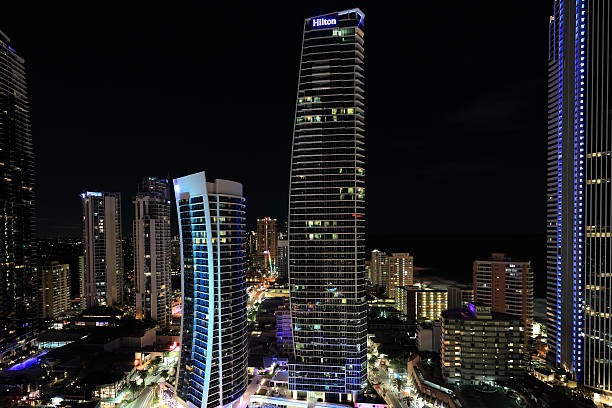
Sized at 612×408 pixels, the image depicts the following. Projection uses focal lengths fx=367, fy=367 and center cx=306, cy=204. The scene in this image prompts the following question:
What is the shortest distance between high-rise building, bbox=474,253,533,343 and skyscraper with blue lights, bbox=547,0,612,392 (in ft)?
68.6

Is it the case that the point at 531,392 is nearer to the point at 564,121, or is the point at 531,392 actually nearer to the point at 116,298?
the point at 564,121

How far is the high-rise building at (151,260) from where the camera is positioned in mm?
107500

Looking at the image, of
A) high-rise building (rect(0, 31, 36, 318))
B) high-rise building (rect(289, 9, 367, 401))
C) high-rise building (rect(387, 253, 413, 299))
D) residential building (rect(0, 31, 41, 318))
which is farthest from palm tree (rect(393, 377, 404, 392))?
residential building (rect(0, 31, 41, 318))

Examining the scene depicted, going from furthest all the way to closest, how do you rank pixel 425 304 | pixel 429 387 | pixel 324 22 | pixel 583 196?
pixel 425 304 < pixel 583 196 < pixel 429 387 < pixel 324 22

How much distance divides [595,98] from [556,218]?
74.5 feet

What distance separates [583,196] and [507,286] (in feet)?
120

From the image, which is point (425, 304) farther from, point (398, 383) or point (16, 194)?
point (16, 194)

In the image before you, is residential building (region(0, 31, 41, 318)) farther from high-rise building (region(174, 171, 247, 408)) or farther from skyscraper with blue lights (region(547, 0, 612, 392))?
skyscraper with blue lights (region(547, 0, 612, 392))

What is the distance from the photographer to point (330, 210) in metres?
59.5

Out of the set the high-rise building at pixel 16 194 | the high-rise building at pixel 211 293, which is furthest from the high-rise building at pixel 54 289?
the high-rise building at pixel 211 293

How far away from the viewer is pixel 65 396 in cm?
5944

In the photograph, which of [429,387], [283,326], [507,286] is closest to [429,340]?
[429,387]

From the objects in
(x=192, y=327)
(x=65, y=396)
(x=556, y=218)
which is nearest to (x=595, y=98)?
(x=556, y=218)

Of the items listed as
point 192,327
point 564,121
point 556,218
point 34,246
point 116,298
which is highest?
point 564,121
